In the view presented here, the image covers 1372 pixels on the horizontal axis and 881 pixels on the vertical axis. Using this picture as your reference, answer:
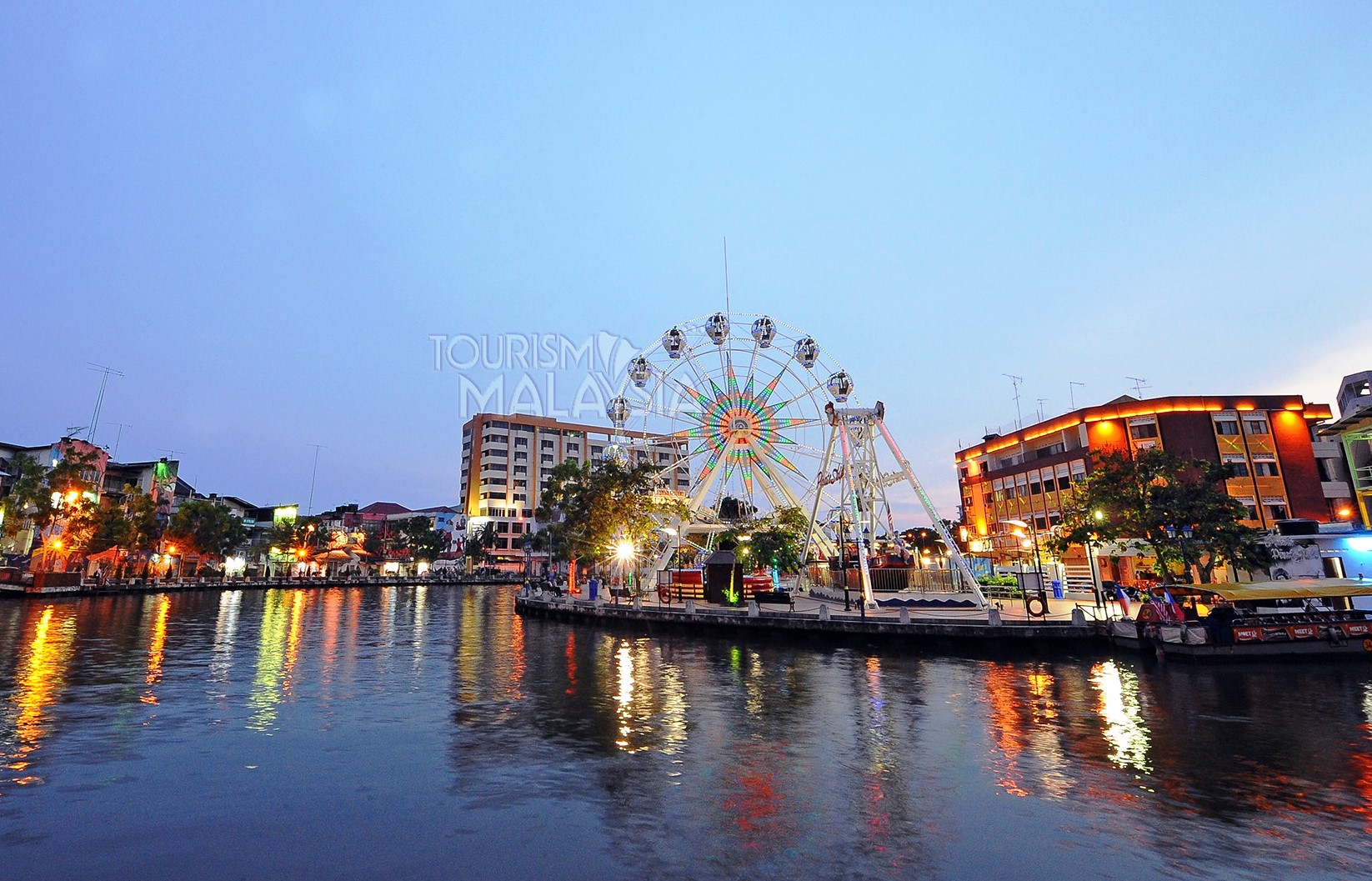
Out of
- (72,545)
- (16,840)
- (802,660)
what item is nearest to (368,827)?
(16,840)

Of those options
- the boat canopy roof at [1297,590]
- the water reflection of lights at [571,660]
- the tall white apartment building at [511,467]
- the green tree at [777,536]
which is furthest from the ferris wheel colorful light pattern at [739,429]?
the tall white apartment building at [511,467]

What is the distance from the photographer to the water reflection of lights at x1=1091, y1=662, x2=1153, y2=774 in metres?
13.9

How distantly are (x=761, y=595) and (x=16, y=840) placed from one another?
131 ft

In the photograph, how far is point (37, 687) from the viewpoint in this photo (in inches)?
865

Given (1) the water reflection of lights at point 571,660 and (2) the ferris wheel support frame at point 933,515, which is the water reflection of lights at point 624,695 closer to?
(1) the water reflection of lights at point 571,660

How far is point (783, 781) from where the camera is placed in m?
12.6

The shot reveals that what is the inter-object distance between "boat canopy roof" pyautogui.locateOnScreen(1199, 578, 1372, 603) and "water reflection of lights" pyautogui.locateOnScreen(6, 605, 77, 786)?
3595 cm

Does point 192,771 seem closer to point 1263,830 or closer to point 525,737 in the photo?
point 525,737

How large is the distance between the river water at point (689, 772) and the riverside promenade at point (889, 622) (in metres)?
3.96

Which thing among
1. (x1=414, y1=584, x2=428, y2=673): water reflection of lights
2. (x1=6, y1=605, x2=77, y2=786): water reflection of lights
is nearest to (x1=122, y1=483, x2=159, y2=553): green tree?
(x1=414, y1=584, x2=428, y2=673): water reflection of lights

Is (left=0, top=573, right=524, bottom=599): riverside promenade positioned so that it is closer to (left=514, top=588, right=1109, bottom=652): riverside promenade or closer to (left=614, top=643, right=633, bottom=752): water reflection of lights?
(left=514, top=588, right=1109, bottom=652): riverside promenade

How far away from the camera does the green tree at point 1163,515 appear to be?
34531mm

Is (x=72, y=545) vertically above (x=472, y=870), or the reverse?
(x=72, y=545)

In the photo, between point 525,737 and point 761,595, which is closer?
point 525,737
